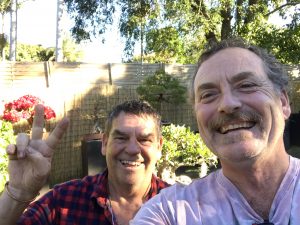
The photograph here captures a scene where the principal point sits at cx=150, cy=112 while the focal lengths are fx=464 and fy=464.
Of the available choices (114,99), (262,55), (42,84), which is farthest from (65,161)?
(262,55)

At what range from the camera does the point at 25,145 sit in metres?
1.76

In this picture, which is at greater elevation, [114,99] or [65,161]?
[114,99]

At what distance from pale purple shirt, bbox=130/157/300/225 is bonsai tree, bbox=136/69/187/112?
7.62 m

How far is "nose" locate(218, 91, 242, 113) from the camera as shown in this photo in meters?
1.31

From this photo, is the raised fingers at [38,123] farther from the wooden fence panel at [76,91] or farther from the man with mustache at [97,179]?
the wooden fence panel at [76,91]

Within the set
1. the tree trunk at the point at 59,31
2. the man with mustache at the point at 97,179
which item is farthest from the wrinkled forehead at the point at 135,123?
the tree trunk at the point at 59,31

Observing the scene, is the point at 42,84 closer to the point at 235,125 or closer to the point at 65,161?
the point at 65,161

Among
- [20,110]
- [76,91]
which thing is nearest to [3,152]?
[20,110]

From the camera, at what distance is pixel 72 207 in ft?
6.55

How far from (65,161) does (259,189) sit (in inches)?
258

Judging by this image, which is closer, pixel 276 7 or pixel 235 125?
pixel 235 125

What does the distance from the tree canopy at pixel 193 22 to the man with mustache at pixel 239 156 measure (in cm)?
803

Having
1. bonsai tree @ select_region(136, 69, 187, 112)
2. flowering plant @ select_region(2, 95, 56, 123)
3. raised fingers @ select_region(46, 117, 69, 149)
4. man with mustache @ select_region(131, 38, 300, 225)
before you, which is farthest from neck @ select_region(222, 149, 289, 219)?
bonsai tree @ select_region(136, 69, 187, 112)

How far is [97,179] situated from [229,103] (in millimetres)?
991
